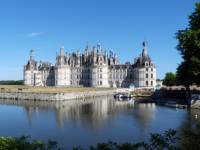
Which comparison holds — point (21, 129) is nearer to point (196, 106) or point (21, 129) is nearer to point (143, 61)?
point (196, 106)

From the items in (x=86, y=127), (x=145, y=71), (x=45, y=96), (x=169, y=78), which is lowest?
(x=86, y=127)

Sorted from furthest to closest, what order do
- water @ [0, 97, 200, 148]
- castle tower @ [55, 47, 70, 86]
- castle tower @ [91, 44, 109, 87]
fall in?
castle tower @ [55, 47, 70, 86], castle tower @ [91, 44, 109, 87], water @ [0, 97, 200, 148]

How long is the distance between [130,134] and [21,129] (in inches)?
396

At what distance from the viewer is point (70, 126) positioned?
3669 centimetres

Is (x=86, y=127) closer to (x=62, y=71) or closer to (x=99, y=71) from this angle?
(x=99, y=71)

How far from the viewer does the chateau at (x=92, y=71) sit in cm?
11412

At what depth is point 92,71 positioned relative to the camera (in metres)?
121

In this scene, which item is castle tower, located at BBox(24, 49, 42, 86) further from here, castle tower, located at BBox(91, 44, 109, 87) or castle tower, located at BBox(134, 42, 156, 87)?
castle tower, located at BBox(134, 42, 156, 87)

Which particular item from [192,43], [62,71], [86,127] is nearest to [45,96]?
[192,43]

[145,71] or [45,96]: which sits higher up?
[145,71]

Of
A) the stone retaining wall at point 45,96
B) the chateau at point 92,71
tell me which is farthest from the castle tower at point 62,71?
the stone retaining wall at point 45,96

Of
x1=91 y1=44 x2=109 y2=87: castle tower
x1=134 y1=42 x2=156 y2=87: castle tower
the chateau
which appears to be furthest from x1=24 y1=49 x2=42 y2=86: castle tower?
x1=134 y1=42 x2=156 y2=87: castle tower

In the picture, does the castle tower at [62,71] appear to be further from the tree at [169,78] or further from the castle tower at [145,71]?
the tree at [169,78]

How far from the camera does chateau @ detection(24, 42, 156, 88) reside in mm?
114125
